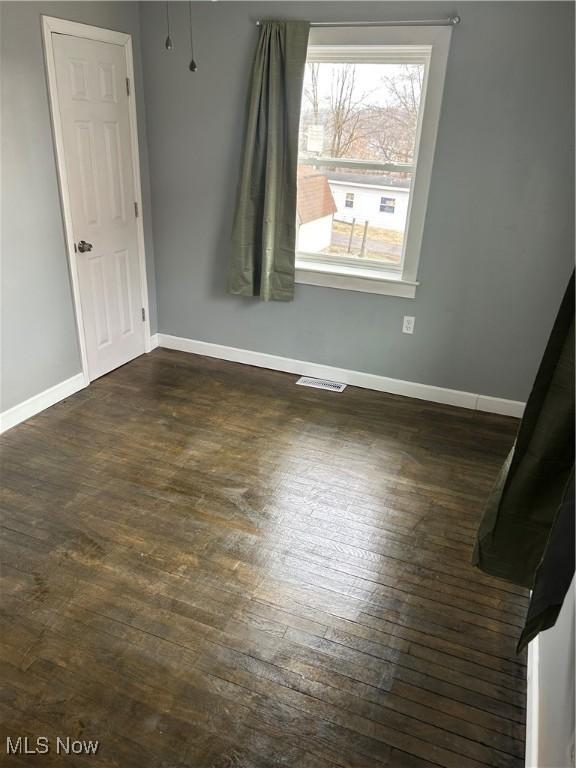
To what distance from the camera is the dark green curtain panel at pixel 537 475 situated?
109 centimetres

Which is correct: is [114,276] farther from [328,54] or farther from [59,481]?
[328,54]

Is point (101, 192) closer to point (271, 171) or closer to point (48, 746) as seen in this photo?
point (271, 171)

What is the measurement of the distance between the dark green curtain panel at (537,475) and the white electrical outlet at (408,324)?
234cm

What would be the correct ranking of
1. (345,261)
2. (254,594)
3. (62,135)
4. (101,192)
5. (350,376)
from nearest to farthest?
(254,594) → (62,135) → (101,192) → (345,261) → (350,376)

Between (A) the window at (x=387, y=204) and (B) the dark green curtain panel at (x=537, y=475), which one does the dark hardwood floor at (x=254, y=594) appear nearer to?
(B) the dark green curtain panel at (x=537, y=475)

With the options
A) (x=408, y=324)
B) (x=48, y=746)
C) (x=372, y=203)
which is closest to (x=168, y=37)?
(x=372, y=203)

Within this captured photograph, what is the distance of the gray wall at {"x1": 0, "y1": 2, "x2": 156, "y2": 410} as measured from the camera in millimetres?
2855

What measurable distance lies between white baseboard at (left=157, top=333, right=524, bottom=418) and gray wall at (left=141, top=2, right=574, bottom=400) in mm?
55

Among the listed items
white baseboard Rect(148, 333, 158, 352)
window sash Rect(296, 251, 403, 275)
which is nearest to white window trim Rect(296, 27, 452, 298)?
window sash Rect(296, 251, 403, 275)

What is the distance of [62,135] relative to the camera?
319 centimetres

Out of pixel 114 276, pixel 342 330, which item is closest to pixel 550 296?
pixel 342 330

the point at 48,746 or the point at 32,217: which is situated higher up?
the point at 32,217

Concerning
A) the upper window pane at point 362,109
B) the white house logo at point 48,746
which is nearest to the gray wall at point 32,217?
the upper window pane at point 362,109

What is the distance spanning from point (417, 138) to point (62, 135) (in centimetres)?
207
